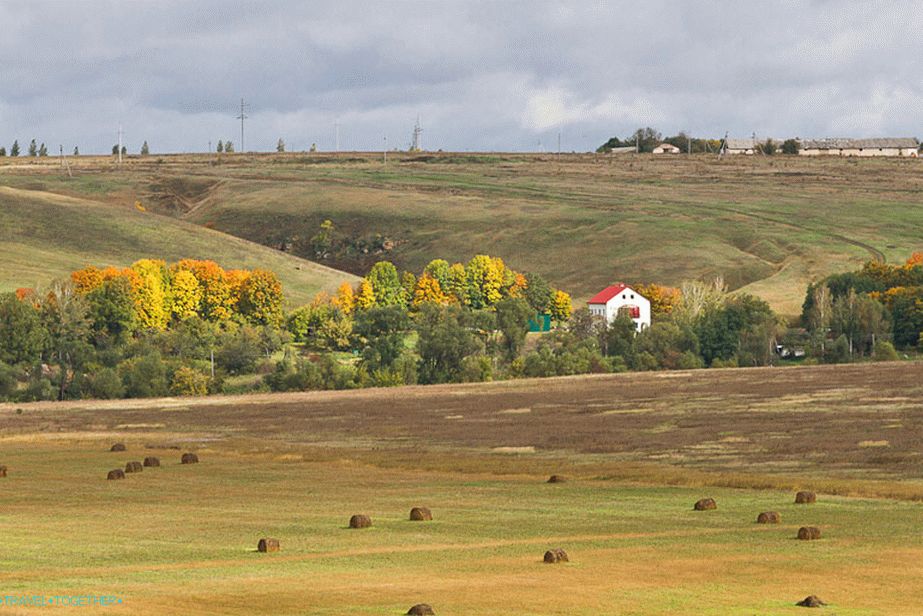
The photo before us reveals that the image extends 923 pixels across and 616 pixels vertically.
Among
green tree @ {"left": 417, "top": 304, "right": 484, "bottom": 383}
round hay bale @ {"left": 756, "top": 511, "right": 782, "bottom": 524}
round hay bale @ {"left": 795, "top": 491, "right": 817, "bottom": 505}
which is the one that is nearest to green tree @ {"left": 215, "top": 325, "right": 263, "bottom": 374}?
green tree @ {"left": 417, "top": 304, "right": 484, "bottom": 383}

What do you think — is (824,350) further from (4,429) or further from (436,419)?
(4,429)

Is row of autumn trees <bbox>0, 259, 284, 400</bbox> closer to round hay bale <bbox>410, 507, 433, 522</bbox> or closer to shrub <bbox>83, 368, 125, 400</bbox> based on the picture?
shrub <bbox>83, 368, 125, 400</bbox>

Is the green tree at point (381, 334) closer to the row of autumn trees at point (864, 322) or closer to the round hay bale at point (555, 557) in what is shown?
the row of autumn trees at point (864, 322)

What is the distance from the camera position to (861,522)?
45031 mm

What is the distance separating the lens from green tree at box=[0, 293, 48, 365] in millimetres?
164875

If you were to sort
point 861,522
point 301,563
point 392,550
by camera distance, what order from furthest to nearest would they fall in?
1. point 861,522
2. point 392,550
3. point 301,563

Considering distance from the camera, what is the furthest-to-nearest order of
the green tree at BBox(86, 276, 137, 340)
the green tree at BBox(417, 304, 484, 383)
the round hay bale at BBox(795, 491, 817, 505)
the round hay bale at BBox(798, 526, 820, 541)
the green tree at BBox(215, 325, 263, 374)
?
the green tree at BBox(86, 276, 137, 340)
the green tree at BBox(215, 325, 263, 374)
the green tree at BBox(417, 304, 484, 383)
the round hay bale at BBox(795, 491, 817, 505)
the round hay bale at BBox(798, 526, 820, 541)

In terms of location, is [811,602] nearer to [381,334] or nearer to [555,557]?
[555,557]

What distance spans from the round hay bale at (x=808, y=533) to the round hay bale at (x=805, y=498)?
938cm

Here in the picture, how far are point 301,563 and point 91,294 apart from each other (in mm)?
154958

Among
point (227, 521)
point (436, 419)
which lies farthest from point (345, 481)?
point (436, 419)

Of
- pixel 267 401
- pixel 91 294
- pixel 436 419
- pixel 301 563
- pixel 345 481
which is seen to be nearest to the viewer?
pixel 301 563

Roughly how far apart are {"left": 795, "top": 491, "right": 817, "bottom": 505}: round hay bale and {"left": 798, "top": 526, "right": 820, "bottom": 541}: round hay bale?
9.38m

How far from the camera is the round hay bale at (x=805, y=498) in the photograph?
50.3 metres
